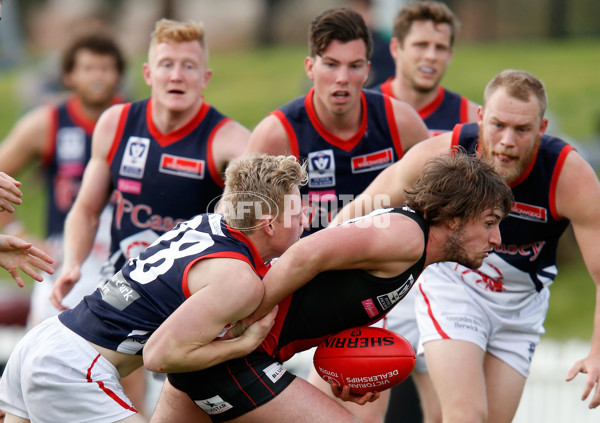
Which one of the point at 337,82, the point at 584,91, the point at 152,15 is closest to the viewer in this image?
the point at 337,82

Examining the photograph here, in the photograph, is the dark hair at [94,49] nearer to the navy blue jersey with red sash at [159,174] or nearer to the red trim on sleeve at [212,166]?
the navy blue jersey with red sash at [159,174]

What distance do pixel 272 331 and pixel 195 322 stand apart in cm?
58

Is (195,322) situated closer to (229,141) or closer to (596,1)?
(229,141)

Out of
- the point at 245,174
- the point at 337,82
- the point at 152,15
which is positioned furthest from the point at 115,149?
the point at 152,15

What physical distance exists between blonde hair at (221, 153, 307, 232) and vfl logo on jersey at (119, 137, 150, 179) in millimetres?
1815

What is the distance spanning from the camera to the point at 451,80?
61.5ft

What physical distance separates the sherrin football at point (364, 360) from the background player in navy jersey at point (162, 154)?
5.96ft

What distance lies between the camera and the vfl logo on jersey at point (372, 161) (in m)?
5.86

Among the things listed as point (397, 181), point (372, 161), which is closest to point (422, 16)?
point (372, 161)

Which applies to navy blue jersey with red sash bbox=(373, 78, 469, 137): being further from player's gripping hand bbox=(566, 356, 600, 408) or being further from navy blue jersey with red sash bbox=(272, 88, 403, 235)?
player's gripping hand bbox=(566, 356, 600, 408)

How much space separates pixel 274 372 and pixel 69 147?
3757mm

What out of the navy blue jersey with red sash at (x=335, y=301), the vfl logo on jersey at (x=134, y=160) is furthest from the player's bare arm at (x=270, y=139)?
the navy blue jersey with red sash at (x=335, y=301)

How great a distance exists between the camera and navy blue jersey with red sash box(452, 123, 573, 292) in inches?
198

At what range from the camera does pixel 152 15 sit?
26000mm
